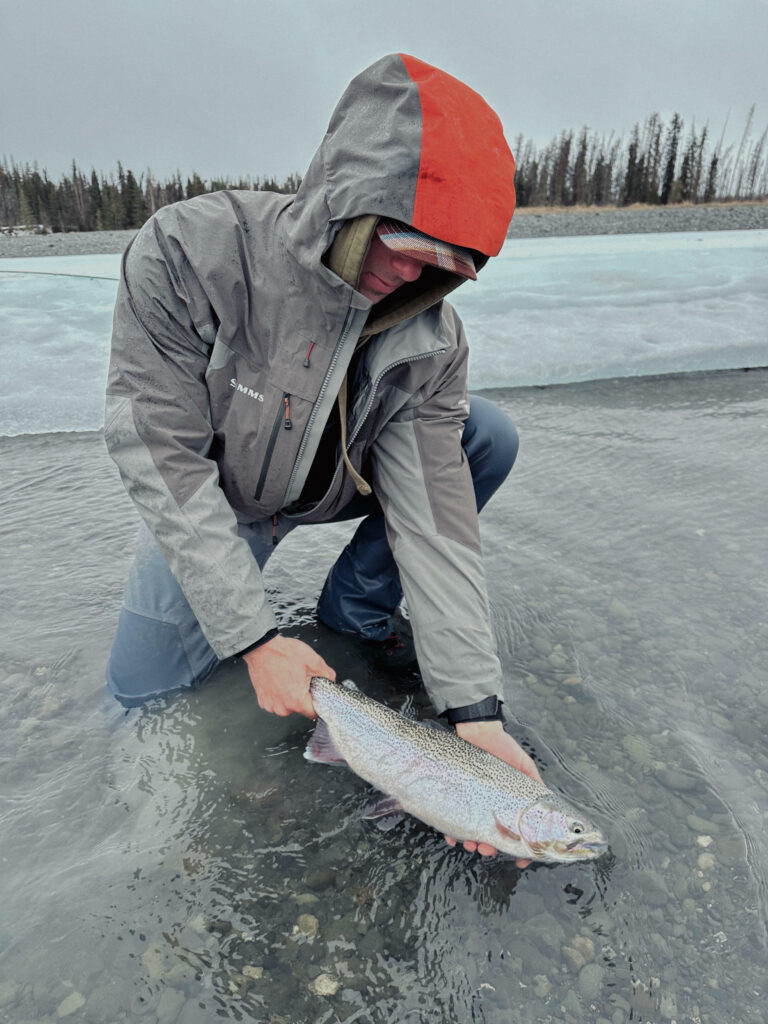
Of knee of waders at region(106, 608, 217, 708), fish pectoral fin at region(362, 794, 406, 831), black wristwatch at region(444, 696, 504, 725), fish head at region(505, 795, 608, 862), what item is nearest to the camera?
fish head at region(505, 795, 608, 862)

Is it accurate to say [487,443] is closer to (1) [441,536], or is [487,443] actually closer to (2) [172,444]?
(1) [441,536]

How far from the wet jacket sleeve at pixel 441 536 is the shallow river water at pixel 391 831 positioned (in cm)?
45

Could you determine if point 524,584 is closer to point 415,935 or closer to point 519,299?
point 415,935

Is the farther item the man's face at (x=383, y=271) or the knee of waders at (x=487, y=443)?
the knee of waders at (x=487, y=443)

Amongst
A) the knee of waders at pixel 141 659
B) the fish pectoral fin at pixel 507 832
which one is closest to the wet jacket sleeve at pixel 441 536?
the fish pectoral fin at pixel 507 832

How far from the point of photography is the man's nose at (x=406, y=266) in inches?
82.7

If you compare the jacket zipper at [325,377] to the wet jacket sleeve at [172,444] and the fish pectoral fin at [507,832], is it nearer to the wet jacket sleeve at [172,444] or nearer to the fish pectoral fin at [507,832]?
the wet jacket sleeve at [172,444]

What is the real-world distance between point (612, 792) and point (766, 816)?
46 cm

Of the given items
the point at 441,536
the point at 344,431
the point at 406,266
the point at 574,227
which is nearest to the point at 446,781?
the point at 441,536

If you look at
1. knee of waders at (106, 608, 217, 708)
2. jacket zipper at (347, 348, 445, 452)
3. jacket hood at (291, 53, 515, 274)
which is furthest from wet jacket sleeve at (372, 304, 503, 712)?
knee of waders at (106, 608, 217, 708)

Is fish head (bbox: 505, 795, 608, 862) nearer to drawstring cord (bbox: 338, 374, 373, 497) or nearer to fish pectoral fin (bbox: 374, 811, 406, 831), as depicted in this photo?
fish pectoral fin (bbox: 374, 811, 406, 831)

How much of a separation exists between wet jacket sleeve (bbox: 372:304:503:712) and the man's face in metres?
0.44

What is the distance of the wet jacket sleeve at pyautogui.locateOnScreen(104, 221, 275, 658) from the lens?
2242mm

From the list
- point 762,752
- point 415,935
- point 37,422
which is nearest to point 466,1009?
point 415,935
